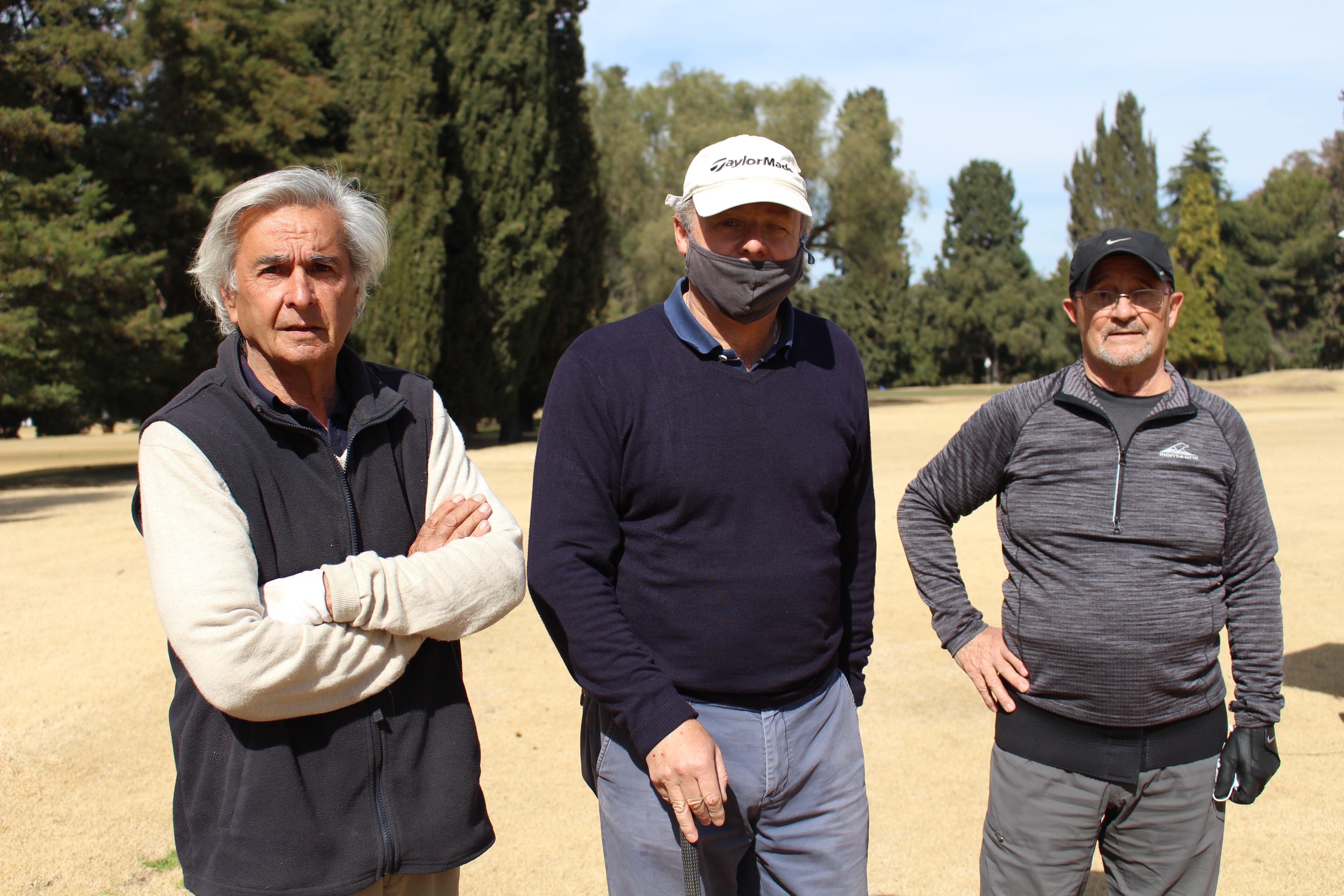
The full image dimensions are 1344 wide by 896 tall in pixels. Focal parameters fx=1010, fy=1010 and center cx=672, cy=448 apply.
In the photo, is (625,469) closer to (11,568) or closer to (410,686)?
(410,686)

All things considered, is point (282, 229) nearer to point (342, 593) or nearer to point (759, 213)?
point (342, 593)

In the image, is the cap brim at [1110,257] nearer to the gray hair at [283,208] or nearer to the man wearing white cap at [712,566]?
the man wearing white cap at [712,566]

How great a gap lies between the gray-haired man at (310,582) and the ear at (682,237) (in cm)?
70

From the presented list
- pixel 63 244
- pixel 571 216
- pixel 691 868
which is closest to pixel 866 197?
pixel 571 216

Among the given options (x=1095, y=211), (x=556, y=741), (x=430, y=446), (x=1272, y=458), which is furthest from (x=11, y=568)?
(x=1095, y=211)

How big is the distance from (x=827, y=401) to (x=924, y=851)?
2.40m

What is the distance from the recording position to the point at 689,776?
6.51ft

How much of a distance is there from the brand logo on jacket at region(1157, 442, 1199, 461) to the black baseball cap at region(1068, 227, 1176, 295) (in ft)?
1.43

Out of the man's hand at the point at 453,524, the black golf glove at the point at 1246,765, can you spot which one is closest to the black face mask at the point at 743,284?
the man's hand at the point at 453,524

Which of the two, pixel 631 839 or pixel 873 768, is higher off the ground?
pixel 631 839

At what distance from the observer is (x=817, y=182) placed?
36844 millimetres

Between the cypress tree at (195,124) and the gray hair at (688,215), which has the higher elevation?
the cypress tree at (195,124)

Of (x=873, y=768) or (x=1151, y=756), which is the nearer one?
(x=1151, y=756)

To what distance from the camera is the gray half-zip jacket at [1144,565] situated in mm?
2527
